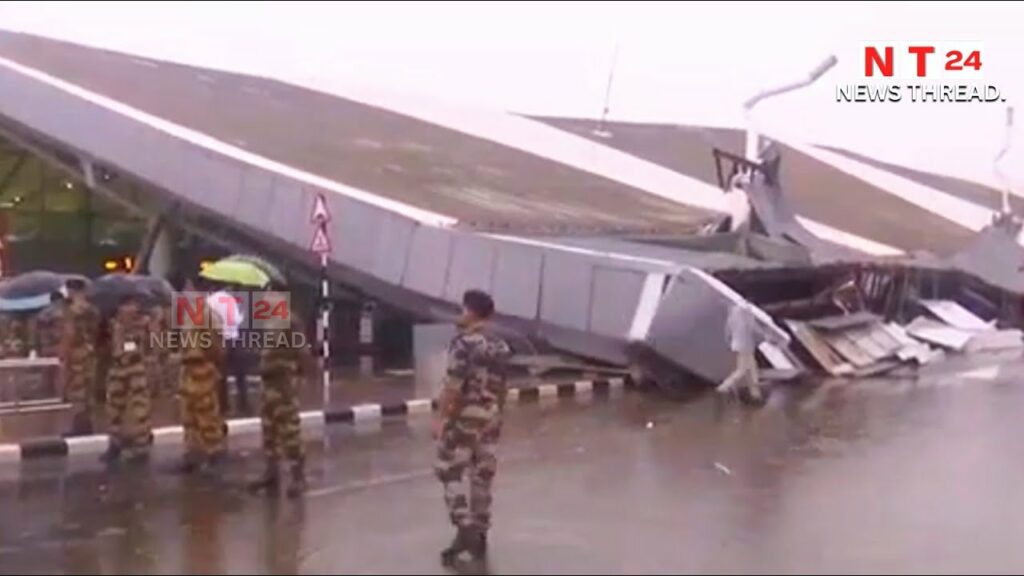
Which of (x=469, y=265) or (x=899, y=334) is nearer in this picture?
(x=469, y=265)

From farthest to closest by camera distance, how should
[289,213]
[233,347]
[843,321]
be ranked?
[843,321], [289,213], [233,347]

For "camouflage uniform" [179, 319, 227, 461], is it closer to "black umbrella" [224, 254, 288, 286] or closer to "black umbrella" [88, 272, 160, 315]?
"black umbrella" [224, 254, 288, 286]

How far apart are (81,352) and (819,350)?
1367cm

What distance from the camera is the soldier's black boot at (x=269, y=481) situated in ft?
33.9

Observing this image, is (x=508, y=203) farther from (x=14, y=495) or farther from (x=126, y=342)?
(x=14, y=495)

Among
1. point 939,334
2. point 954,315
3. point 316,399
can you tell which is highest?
point 316,399

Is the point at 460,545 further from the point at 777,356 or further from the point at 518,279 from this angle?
the point at 777,356

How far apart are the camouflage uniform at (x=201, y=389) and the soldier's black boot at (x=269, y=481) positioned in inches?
33.4

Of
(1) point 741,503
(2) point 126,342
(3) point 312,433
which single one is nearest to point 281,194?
(3) point 312,433

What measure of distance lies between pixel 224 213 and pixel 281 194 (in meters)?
1.02

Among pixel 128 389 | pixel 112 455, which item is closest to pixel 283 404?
pixel 128 389

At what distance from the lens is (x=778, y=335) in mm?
20703

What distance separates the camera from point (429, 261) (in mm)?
20094
